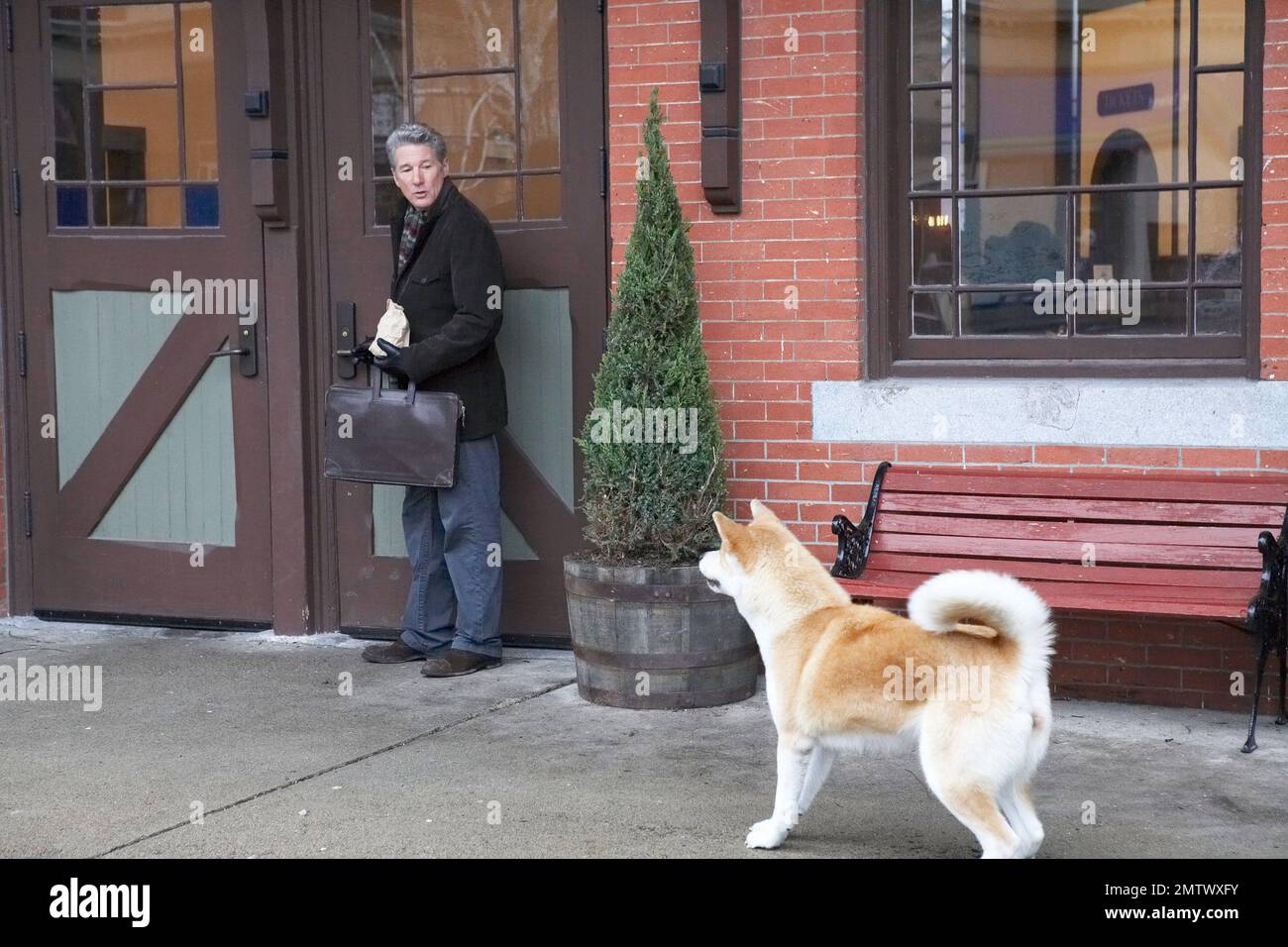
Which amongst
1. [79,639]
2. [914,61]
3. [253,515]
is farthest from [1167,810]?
[79,639]

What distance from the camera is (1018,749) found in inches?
167

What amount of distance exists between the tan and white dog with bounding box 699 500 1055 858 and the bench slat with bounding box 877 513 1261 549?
66.4 inches

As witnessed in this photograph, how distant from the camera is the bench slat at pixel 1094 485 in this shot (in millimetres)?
6090

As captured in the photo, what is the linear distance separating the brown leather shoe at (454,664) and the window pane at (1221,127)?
3493mm

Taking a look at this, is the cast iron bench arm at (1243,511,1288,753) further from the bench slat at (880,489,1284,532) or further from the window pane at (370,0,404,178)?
the window pane at (370,0,404,178)

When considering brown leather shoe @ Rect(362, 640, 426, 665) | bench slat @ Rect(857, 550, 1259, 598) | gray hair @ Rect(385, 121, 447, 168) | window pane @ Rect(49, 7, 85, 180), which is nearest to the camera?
bench slat @ Rect(857, 550, 1259, 598)

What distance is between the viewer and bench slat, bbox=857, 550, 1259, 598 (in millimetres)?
5988

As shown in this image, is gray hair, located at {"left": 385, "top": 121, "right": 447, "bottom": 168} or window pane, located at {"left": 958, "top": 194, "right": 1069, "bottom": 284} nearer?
window pane, located at {"left": 958, "top": 194, "right": 1069, "bottom": 284}

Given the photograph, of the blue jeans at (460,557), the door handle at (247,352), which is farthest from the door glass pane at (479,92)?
the blue jeans at (460,557)

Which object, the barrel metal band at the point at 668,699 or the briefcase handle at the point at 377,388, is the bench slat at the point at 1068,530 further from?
the briefcase handle at the point at 377,388

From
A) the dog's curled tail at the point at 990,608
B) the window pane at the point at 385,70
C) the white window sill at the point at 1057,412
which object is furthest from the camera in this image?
the window pane at the point at 385,70

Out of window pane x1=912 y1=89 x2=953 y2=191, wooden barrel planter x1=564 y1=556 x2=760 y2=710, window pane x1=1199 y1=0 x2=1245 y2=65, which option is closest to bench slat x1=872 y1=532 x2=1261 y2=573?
wooden barrel planter x1=564 y1=556 x2=760 y2=710

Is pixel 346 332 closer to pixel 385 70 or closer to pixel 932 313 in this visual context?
pixel 385 70

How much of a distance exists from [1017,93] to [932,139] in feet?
1.22
